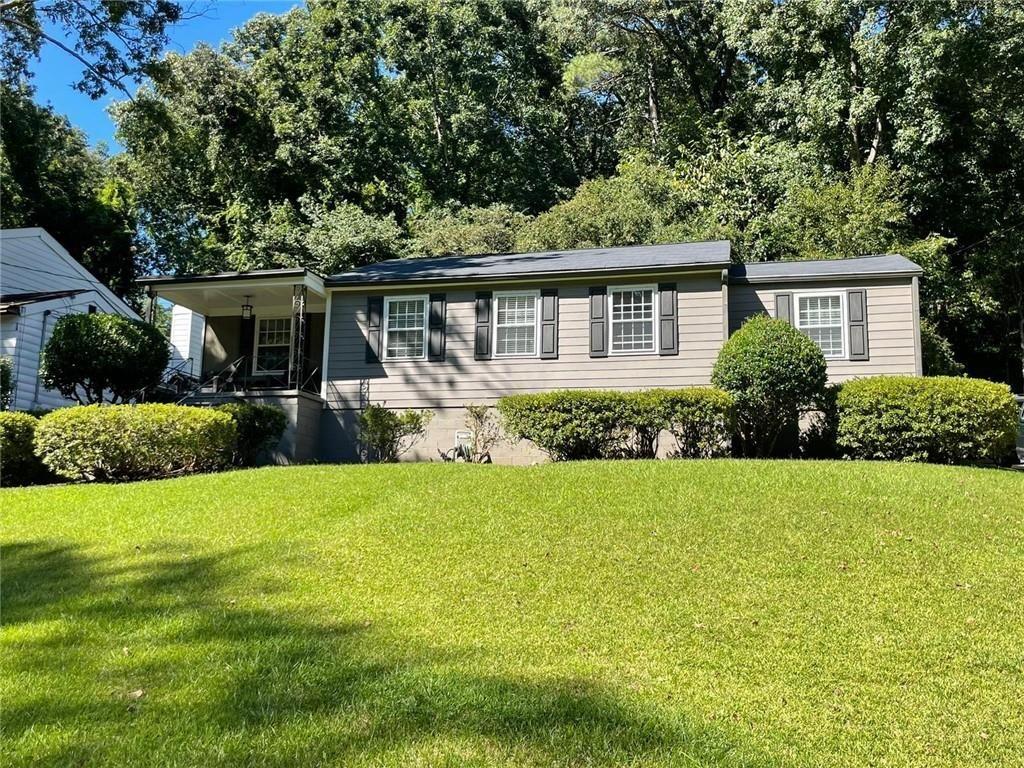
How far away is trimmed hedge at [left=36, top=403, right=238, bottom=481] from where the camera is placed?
1042cm

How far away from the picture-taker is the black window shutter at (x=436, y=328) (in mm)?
13773

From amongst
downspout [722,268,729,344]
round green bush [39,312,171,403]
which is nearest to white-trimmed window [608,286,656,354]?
downspout [722,268,729,344]

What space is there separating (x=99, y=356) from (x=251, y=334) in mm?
4099

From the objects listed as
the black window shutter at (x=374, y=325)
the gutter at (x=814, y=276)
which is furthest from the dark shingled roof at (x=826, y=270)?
the black window shutter at (x=374, y=325)

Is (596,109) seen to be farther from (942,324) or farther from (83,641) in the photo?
(83,641)

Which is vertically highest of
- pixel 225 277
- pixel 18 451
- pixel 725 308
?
pixel 225 277

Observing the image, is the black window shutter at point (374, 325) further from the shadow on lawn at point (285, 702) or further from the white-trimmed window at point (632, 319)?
the shadow on lawn at point (285, 702)

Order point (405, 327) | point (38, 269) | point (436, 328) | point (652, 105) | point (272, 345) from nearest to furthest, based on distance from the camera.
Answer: point (436, 328), point (405, 327), point (272, 345), point (38, 269), point (652, 105)

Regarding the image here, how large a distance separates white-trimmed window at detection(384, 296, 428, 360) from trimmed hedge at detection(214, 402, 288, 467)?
7.98ft

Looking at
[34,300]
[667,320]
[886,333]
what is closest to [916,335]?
[886,333]

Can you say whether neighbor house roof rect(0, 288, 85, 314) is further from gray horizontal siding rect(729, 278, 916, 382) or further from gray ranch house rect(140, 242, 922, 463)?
gray horizontal siding rect(729, 278, 916, 382)

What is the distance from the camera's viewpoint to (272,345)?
53.4 feet

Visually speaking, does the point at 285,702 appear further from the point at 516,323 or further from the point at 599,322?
the point at 516,323

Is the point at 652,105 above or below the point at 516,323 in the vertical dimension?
above
